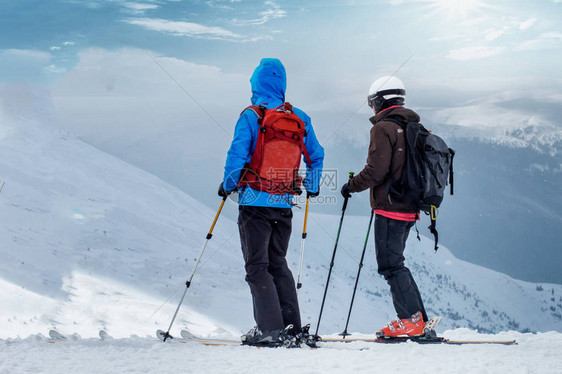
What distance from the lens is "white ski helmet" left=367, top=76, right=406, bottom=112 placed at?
5.25 metres

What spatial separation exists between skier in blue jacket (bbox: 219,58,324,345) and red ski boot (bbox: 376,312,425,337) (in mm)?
1130

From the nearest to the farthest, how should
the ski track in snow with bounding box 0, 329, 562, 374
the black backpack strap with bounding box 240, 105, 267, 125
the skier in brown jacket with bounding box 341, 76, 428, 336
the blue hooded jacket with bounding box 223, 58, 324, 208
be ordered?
the ski track in snow with bounding box 0, 329, 562, 374 → the blue hooded jacket with bounding box 223, 58, 324, 208 → the black backpack strap with bounding box 240, 105, 267, 125 → the skier in brown jacket with bounding box 341, 76, 428, 336

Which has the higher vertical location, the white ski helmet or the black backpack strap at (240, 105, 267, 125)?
the white ski helmet

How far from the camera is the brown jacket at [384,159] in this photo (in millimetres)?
4910

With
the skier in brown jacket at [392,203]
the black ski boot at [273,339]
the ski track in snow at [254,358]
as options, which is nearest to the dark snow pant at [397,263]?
the skier in brown jacket at [392,203]

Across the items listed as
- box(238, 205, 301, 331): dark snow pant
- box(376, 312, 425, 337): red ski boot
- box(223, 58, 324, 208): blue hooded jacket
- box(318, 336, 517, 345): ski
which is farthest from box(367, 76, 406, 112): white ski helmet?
box(318, 336, 517, 345): ski

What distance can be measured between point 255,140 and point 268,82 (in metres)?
0.69

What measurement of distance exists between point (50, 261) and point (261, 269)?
993 centimetres

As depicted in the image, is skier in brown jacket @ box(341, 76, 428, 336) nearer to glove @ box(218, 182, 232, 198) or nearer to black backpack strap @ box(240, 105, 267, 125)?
black backpack strap @ box(240, 105, 267, 125)

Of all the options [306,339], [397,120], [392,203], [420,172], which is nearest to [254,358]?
[306,339]

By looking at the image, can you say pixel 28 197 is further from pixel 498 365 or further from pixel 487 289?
pixel 487 289

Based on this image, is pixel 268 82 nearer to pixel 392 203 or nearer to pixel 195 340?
pixel 392 203

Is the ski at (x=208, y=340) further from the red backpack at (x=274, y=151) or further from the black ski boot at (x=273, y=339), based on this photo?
the red backpack at (x=274, y=151)

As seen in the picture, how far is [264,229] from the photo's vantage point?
4766 millimetres
